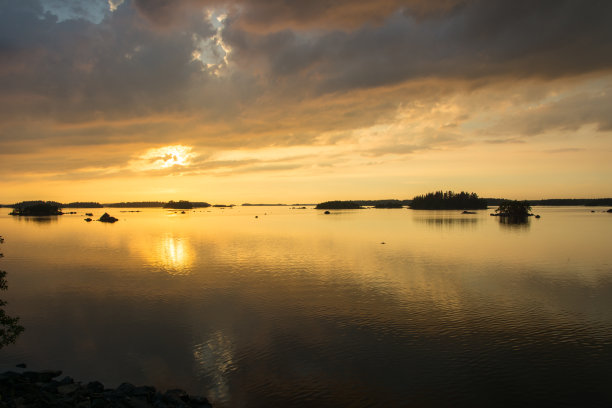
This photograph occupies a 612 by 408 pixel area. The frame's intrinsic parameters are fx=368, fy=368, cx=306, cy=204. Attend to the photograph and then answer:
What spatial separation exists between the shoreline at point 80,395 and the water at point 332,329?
1.63 meters

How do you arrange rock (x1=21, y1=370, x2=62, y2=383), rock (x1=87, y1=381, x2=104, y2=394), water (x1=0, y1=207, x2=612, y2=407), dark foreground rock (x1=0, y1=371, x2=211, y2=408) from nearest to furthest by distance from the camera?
dark foreground rock (x1=0, y1=371, x2=211, y2=408)
rock (x1=87, y1=381, x2=104, y2=394)
rock (x1=21, y1=370, x2=62, y2=383)
water (x1=0, y1=207, x2=612, y2=407)

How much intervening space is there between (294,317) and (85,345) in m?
13.9

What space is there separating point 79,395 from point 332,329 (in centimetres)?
1487

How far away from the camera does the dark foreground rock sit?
14.7 metres

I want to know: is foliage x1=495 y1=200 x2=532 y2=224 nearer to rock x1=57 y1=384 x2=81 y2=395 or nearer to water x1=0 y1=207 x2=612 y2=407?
water x1=0 y1=207 x2=612 y2=407

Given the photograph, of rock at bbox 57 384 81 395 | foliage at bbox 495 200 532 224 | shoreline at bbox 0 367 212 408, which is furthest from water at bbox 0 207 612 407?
foliage at bbox 495 200 532 224

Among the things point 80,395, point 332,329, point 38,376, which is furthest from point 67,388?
point 332,329

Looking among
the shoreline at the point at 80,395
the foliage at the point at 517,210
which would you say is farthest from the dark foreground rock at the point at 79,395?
the foliage at the point at 517,210

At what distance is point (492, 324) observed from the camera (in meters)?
25.7

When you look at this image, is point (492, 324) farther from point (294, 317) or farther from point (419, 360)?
point (294, 317)

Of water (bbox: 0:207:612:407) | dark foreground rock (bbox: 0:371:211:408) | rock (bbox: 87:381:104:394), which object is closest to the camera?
dark foreground rock (bbox: 0:371:211:408)

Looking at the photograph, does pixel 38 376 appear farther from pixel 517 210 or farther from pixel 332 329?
pixel 517 210

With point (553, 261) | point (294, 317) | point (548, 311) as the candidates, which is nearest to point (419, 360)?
point (294, 317)

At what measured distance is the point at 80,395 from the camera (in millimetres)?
15750
